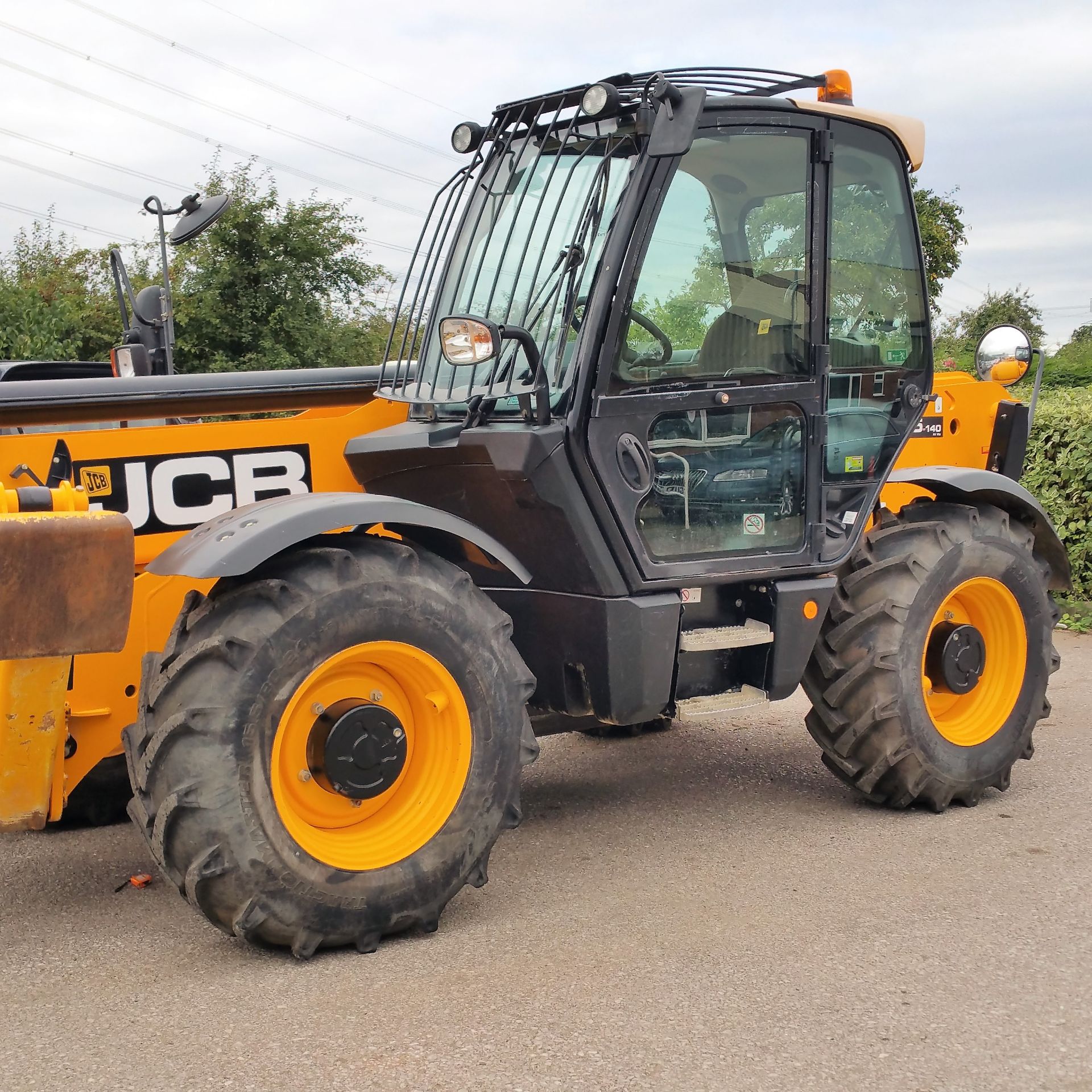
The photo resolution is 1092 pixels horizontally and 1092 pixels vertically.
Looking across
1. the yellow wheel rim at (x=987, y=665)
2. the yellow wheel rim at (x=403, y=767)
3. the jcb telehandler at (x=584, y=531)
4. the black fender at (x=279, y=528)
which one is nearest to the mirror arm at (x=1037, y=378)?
the jcb telehandler at (x=584, y=531)

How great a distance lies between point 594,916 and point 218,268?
15.8 m

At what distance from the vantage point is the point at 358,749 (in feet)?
11.8

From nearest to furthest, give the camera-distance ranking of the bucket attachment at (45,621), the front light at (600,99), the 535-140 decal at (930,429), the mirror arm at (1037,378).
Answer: the bucket attachment at (45,621) → the front light at (600,99) → the mirror arm at (1037,378) → the 535-140 decal at (930,429)

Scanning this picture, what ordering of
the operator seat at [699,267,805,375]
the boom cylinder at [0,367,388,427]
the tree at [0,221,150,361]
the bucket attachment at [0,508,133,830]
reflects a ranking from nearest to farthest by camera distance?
1. the bucket attachment at [0,508,133,830]
2. the boom cylinder at [0,367,388,427]
3. the operator seat at [699,267,805,375]
4. the tree at [0,221,150,361]

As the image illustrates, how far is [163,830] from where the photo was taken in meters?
3.34

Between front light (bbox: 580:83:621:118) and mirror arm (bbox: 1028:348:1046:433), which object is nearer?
front light (bbox: 580:83:621:118)

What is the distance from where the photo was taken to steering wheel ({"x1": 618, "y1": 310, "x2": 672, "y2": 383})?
13.4 feet

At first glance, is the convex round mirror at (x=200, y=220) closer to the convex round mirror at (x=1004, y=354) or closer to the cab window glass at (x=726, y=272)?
the cab window glass at (x=726, y=272)

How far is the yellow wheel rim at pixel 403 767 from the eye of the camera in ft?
11.9

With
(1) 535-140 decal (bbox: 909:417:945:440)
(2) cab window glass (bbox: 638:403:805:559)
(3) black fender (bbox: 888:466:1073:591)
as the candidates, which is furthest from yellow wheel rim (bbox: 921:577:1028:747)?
(2) cab window glass (bbox: 638:403:805:559)

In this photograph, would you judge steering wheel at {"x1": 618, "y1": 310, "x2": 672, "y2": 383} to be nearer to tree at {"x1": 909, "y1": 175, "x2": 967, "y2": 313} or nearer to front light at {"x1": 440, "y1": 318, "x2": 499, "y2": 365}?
front light at {"x1": 440, "y1": 318, "x2": 499, "y2": 365}

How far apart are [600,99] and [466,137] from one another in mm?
867

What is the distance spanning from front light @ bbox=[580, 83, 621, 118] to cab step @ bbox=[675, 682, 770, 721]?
77.2 inches

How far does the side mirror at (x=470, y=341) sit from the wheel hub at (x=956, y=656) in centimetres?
227
